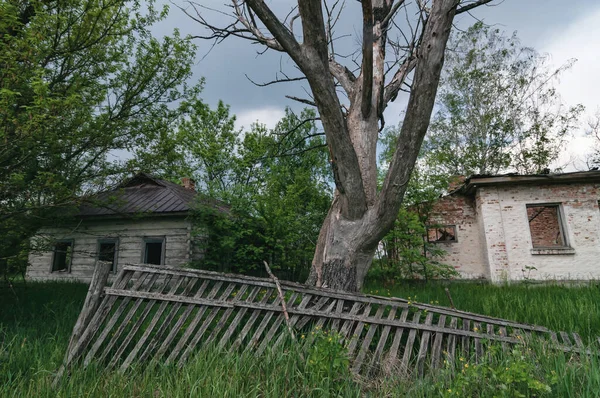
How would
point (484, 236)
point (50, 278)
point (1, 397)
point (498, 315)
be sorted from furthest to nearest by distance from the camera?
1. point (50, 278)
2. point (484, 236)
3. point (498, 315)
4. point (1, 397)

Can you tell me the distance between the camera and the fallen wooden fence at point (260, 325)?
325 centimetres

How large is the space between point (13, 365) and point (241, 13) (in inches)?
225

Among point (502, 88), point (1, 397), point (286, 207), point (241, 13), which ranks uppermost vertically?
point (502, 88)

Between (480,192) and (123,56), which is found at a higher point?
(123,56)

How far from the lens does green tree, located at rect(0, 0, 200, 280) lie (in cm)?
471

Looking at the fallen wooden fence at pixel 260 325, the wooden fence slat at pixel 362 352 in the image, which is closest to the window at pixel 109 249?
the fallen wooden fence at pixel 260 325

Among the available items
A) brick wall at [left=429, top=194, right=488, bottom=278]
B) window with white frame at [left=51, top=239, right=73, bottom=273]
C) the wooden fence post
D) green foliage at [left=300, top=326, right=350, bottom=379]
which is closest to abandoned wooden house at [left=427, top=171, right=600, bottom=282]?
brick wall at [left=429, top=194, right=488, bottom=278]

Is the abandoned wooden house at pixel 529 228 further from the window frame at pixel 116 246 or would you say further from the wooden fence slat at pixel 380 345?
the window frame at pixel 116 246

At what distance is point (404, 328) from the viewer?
11.9 feet

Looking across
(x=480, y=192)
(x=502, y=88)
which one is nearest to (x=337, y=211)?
(x=480, y=192)

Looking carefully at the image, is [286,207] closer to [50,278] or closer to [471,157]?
[50,278]

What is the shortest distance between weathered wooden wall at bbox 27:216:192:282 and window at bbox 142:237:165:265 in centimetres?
14

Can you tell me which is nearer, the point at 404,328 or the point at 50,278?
the point at 404,328

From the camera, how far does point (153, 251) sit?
539 inches
